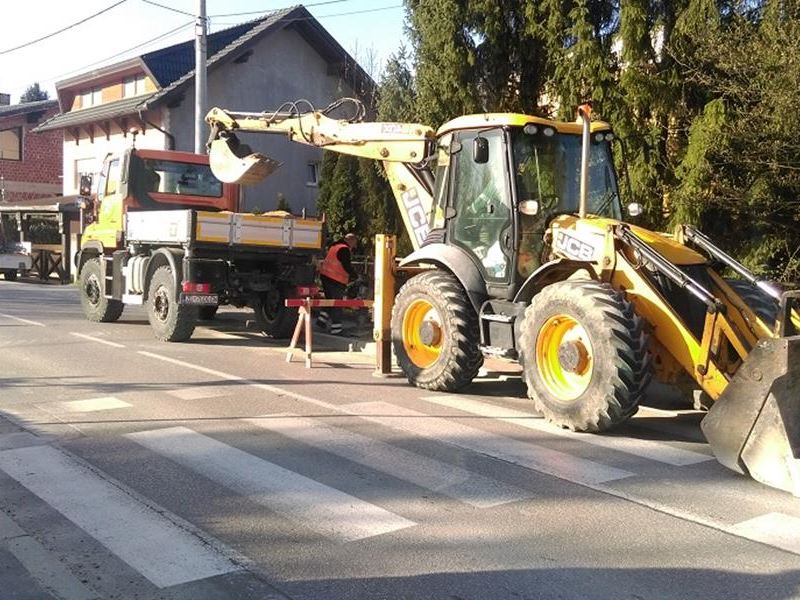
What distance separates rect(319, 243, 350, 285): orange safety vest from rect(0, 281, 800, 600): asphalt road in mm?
5265

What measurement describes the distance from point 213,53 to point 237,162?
16.8m

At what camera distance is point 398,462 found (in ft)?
20.6

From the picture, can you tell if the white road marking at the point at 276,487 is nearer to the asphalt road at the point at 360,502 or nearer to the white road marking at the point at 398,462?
the asphalt road at the point at 360,502

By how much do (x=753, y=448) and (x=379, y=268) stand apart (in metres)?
5.14

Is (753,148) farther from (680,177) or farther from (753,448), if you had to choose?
(753,448)

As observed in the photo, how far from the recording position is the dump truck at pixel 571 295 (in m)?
6.01

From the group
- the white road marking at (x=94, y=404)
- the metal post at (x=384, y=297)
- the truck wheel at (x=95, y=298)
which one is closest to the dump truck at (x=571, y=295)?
the metal post at (x=384, y=297)

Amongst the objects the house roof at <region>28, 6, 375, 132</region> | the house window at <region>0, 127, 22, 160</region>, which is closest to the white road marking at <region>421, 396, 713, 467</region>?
the house roof at <region>28, 6, 375, 132</region>

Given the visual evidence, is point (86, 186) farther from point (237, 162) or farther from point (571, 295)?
point (571, 295)

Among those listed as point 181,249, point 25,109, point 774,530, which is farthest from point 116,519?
point 25,109

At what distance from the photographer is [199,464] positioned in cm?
615

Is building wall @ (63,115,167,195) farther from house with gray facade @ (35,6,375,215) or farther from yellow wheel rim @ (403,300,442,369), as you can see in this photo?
yellow wheel rim @ (403,300,442,369)

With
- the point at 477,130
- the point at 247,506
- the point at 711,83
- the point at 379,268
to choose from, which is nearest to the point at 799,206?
the point at 711,83

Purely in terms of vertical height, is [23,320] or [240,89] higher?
[240,89]
